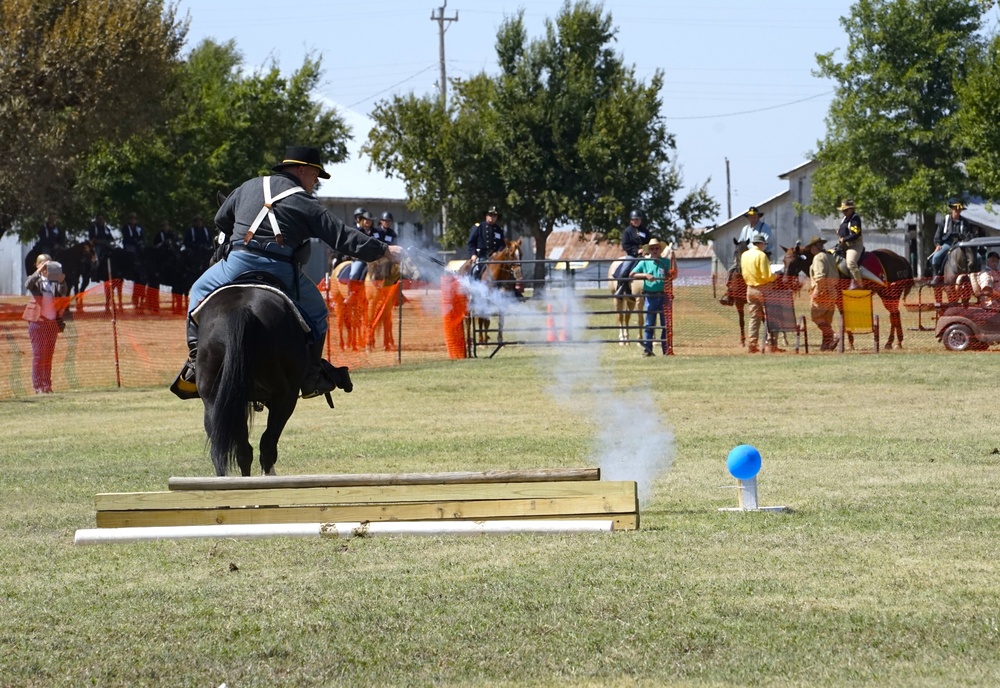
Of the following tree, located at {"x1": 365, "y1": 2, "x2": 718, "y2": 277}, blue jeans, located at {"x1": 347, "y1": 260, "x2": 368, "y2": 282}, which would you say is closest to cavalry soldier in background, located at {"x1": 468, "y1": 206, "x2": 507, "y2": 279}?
blue jeans, located at {"x1": 347, "y1": 260, "x2": 368, "y2": 282}

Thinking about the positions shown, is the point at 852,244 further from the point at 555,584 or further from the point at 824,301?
the point at 555,584

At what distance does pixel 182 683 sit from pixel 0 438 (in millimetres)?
10359

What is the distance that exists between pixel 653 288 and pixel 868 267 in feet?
15.1

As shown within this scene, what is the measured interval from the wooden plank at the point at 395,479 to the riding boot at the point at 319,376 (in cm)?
173

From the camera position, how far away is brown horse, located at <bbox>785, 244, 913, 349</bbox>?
24609 mm

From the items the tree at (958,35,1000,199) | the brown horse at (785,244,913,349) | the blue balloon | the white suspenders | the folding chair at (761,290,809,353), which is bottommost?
the blue balloon

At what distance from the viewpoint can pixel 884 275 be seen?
26.1m

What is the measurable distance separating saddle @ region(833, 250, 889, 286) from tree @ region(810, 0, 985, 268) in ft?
107

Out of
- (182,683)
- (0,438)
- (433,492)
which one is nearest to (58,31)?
(0,438)

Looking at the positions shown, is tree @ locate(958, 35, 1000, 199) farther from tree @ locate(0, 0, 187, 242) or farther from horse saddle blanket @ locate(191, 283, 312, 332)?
horse saddle blanket @ locate(191, 283, 312, 332)

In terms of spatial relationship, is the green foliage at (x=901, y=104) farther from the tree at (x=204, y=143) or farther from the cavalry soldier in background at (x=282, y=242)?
the cavalry soldier in background at (x=282, y=242)

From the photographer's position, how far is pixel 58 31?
38.1 metres

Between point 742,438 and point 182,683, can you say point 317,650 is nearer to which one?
point 182,683

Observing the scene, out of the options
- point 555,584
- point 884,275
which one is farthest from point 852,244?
point 555,584
